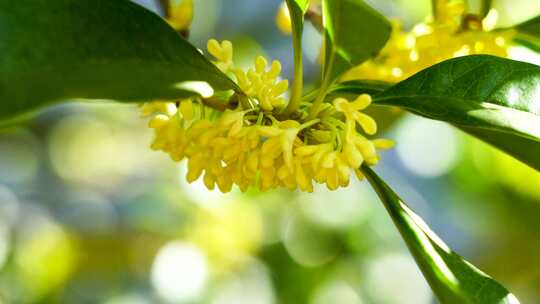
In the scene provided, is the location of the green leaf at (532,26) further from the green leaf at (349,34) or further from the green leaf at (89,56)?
the green leaf at (89,56)

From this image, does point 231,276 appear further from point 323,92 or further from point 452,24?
point 323,92

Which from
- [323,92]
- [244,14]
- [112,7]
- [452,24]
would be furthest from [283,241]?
[112,7]

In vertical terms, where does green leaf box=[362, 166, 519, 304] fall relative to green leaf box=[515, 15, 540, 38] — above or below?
below

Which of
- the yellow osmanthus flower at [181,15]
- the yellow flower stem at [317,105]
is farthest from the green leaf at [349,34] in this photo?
the yellow osmanthus flower at [181,15]

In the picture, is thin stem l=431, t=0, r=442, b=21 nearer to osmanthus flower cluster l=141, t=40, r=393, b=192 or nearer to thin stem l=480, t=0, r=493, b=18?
thin stem l=480, t=0, r=493, b=18

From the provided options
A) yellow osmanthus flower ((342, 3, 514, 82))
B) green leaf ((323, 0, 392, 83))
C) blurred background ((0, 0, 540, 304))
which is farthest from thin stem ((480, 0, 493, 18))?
blurred background ((0, 0, 540, 304))

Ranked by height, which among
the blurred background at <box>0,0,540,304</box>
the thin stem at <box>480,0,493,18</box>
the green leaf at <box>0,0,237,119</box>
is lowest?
the blurred background at <box>0,0,540,304</box>
